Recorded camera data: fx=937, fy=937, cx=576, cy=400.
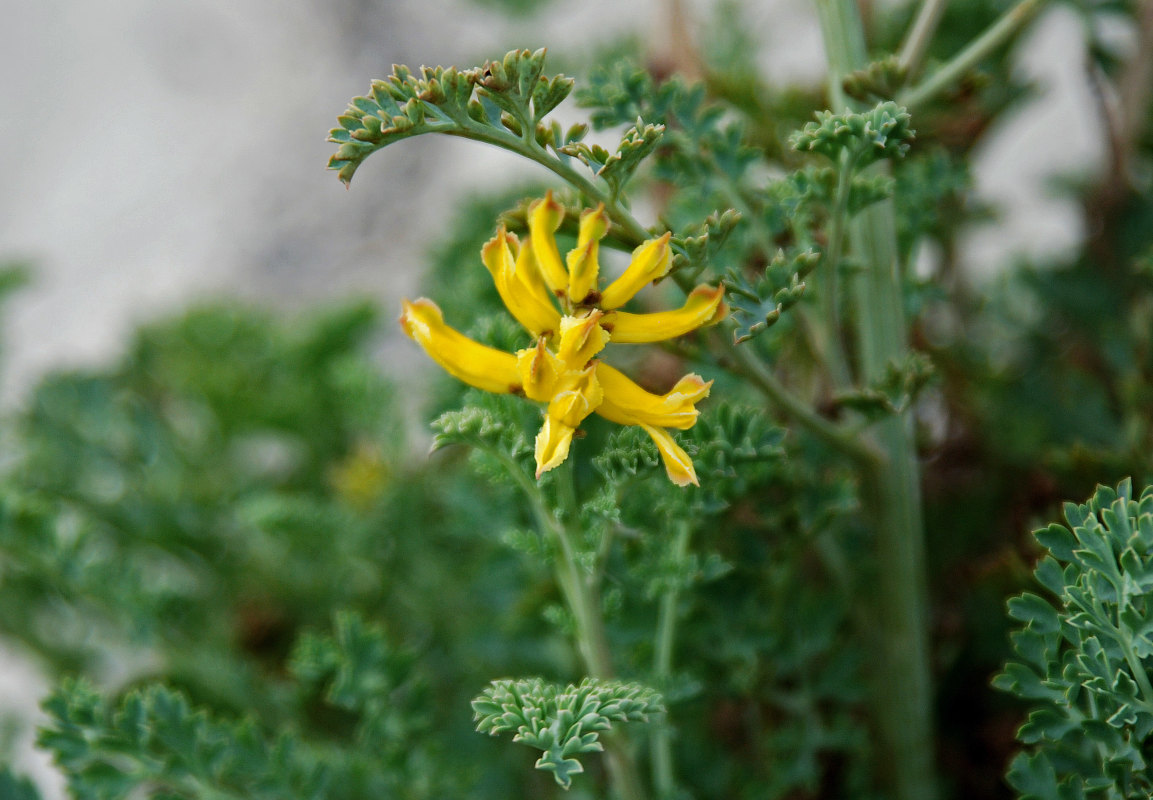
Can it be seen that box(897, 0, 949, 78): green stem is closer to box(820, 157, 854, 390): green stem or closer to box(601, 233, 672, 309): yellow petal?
box(820, 157, 854, 390): green stem

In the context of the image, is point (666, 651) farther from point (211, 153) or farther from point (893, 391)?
point (211, 153)

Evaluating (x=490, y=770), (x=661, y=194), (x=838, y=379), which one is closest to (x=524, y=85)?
(x=838, y=379)

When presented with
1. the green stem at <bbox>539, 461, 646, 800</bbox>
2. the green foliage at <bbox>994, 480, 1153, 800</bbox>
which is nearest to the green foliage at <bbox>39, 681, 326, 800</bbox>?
the green stem at <bbox>539, 461, 646, 800</bbox>

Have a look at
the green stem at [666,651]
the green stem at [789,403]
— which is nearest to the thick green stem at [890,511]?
the green stem at [789,403]

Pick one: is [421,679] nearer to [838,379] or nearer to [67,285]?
[838,379]

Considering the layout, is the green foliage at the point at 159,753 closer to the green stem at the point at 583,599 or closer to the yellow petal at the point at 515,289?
the green stem at the point at 583,599
